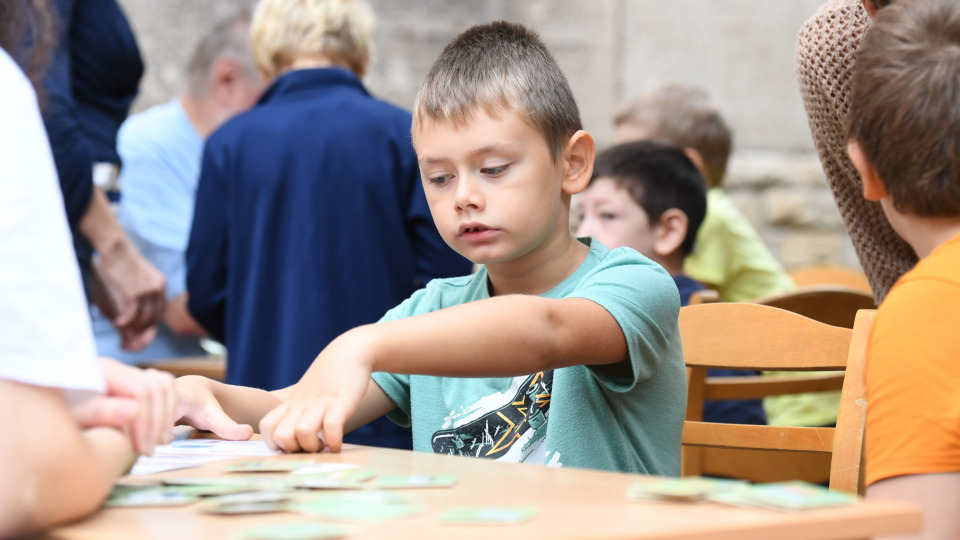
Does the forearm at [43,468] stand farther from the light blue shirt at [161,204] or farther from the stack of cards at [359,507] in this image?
the light blue shirt at [161,204]

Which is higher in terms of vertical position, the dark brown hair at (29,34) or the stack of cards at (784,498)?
the dark brown hair at (29,34)

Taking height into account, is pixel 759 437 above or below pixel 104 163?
below

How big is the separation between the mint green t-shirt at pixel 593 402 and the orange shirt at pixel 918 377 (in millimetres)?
325

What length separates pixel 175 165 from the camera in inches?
167

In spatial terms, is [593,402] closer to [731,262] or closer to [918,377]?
[918,377]

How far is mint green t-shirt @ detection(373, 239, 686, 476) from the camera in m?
1.52

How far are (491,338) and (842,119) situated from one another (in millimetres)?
867

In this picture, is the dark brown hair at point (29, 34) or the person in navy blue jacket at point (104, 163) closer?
the dark brown hair at point (29, 34)

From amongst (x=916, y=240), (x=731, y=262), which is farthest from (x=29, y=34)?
(x=731, y=262)

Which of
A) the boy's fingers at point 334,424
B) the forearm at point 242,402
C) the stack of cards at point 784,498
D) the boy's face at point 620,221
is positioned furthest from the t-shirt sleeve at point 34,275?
the boy's face at point 620,221

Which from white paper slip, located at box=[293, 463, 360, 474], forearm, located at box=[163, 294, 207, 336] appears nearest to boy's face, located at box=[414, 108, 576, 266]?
white paper slip, located at box=[293, 463, 360, 474]

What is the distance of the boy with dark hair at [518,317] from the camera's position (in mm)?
1344

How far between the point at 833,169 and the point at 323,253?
134cm

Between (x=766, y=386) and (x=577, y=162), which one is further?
(x=766, y=386)
